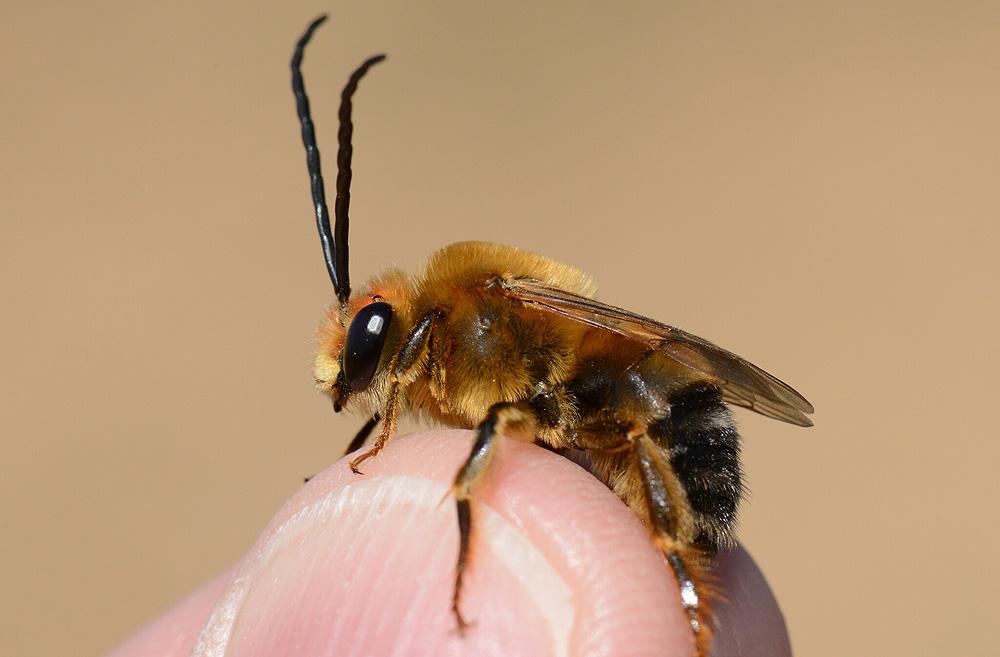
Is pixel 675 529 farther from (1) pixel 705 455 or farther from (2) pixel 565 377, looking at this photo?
(2) pixel 565 377

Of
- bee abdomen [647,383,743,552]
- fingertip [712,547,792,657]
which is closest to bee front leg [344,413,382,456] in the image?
bee abdomen [647,383,743,552]

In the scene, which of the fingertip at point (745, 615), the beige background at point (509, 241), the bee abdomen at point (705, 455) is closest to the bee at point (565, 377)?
the bee abdomen at point (705, 455)

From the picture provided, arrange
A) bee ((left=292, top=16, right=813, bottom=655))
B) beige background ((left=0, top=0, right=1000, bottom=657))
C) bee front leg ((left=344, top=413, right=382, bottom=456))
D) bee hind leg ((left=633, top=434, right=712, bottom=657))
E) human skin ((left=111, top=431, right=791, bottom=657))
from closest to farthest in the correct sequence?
1. human skin ((left=111, top=431, right=791, bottom=657))
2. bee hind leg ((left=633, top=434, right=712, bottom=657))
3. bee ((left=292, top=16, right=813, bottom=655))
4. bee front leg ((left=344, top=413, right=382, bottom=456))
5. beige background ((left=0, top=0, right=1000, bottom=657))

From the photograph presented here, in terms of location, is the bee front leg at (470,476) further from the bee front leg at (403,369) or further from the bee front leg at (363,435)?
the bee front leg at (363,435)

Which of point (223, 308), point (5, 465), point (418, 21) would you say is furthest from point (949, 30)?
point (5, 465)

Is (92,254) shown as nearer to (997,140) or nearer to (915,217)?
(915,217)

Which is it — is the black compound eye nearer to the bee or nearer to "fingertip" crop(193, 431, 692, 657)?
the bee
